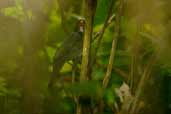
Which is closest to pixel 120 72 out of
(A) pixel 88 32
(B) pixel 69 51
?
(B) pixel 69 51

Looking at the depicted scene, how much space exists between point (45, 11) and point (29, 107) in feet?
0.93

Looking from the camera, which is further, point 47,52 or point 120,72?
point 47,52

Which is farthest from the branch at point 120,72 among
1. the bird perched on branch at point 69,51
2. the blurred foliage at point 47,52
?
the bird perched on branch at point 69,51

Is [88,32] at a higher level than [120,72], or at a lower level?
higher

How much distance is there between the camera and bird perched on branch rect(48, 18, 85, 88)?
813 mm

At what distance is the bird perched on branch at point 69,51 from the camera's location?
0.81 m

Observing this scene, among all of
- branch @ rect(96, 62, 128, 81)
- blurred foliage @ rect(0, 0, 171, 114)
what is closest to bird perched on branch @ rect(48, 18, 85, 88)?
blurred foliage @ rect(0, 0, 171, 114)

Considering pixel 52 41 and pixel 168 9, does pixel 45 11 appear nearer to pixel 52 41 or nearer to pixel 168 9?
pixel 52 41

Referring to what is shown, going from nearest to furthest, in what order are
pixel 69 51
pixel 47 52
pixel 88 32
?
pixel 88 32, pixel 69 51, pixel 47 52

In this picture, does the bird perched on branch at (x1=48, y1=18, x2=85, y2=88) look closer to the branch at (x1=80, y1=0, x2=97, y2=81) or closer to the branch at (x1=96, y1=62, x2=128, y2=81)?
the branch at (x1=80, y1=0, x2=97, y2=81)

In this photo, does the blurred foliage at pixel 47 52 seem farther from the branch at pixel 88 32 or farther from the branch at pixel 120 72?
the branch at pixel 88 32

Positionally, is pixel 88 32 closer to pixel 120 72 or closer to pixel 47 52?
pixel 120 72

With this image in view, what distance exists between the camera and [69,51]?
2.72ft

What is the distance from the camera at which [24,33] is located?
1.13 meters
